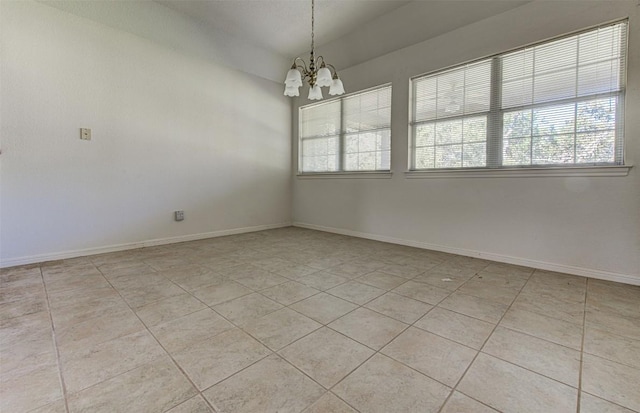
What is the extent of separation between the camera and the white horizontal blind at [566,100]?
2582 mm

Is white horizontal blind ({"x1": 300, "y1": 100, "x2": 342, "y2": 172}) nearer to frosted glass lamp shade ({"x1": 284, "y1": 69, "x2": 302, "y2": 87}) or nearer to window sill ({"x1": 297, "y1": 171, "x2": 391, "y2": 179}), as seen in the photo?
window sill ({"x1": 297, "y1": 171, "x2": 391, "y2": 179})

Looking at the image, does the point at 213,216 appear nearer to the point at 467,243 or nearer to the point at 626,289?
the point at 467,243

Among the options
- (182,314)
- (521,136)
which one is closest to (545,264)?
(521,136)

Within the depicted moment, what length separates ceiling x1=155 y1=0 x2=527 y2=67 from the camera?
135 inches

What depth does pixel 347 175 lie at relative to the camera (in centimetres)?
470

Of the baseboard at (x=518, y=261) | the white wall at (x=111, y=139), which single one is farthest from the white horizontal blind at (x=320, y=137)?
the baseboard at (x=518, y=261)

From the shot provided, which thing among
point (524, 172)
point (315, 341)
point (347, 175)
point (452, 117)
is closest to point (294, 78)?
point (452, 117)

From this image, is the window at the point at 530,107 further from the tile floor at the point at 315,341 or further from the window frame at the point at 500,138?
the tile floor at the point at 315,341

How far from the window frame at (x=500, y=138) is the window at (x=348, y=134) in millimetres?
448

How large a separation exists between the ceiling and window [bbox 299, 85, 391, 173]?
67cm

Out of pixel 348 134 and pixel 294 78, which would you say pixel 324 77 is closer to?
pixel 294 78

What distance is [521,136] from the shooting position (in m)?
3.04

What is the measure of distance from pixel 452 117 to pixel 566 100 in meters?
1.08

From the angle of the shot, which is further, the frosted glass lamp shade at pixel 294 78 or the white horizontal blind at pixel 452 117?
the white horizontal blind at pixel 452 117
